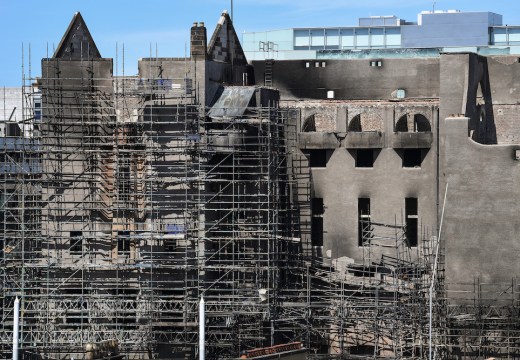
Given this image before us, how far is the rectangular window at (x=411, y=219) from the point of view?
244 feet

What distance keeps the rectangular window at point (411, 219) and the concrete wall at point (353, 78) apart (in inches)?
316

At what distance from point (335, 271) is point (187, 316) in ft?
28.3

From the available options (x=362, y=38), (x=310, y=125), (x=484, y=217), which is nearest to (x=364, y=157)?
(x=310, y=125)

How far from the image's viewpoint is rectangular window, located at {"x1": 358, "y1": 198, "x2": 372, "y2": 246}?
74.7 metres

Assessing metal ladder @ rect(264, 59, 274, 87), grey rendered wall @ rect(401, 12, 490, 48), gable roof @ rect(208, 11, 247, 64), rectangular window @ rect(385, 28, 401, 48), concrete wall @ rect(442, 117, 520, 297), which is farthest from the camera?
rectangular window @ rect(385, 28, 401, 48)

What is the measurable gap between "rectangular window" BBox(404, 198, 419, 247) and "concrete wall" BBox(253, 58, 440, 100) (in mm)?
8025

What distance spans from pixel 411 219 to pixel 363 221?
2.44 metres

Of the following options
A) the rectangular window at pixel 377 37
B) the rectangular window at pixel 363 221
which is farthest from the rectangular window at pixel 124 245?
the rectangular window at pixel 377 37

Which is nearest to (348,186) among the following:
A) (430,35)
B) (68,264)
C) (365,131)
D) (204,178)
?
(365,131)

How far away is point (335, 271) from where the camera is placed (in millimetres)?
74250

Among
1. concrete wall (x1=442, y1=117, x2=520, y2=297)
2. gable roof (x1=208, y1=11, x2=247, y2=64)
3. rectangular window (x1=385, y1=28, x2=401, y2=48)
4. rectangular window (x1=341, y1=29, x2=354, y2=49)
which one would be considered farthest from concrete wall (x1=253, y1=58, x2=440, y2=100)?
rectangular window (x1=341, y1=29, x2=354, y2=49)

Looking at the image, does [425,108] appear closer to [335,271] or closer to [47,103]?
[335,271]

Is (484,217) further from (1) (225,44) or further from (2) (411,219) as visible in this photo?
(1) (225,44)

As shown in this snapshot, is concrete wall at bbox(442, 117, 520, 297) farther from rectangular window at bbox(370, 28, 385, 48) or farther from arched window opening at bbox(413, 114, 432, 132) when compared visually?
rectangular window at bbox(370, 28, 385, 48)
